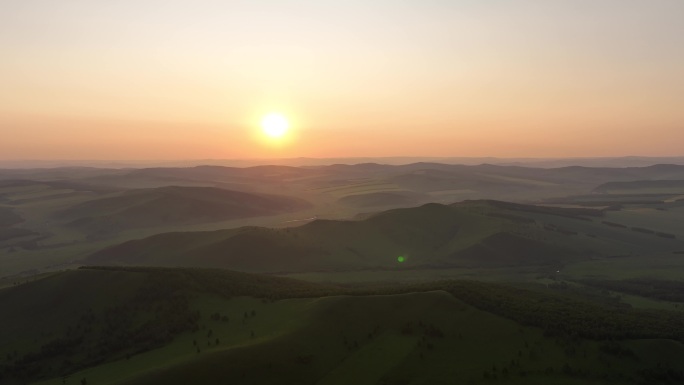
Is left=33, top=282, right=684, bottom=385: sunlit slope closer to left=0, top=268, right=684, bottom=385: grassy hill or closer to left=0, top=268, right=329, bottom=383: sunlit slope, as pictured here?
left=0, top=268, right=684, bottom=385: grassy hill

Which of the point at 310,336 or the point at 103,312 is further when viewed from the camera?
the point at 103,312

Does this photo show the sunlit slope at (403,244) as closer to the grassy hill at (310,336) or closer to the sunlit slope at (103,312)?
the sunlit slope at (103,312)

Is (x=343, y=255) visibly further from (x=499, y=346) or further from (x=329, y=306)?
(x=499, y=346)

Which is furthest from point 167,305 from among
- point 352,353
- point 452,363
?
point 452,363

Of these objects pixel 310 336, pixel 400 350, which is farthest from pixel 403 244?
pixel 400 350

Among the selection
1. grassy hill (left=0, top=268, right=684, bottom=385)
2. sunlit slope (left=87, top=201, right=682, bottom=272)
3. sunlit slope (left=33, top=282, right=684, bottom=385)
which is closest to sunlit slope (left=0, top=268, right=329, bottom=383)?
grassy hill (left=0, top=268, right=684, bottom=385)

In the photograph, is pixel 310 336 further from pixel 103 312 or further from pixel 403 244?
pixel 403 244
